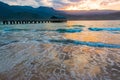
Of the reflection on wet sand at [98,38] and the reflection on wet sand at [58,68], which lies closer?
the reflection on wet sand at [58,68]

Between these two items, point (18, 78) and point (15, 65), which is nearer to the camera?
point (18, 78)

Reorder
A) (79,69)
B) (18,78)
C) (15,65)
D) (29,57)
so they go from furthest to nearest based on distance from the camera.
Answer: (29,57) → (15,65) → (79,69) → (18,78)

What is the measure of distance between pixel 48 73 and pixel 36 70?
24.3 inches

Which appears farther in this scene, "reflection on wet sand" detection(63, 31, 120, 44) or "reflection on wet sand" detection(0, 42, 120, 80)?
"reflection on wet sand" detection(63, 31, 120, 44)

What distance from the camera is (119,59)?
9.66 meters

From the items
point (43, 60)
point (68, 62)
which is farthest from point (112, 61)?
point (43, 60)

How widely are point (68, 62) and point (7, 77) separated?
10.1 ft

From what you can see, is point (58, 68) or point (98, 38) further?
point (98, 38)

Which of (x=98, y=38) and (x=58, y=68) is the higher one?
(x=58, y=68)

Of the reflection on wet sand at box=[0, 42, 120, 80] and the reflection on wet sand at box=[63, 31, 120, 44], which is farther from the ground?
the reflection on wet sand at box=[0, 42, 120, 80]

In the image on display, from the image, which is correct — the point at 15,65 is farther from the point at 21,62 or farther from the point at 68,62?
the point at 68,62

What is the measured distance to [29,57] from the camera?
10.3 m

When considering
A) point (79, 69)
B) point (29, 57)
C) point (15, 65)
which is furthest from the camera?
point (29, 57)

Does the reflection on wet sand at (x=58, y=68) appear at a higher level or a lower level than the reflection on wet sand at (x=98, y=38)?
higher
